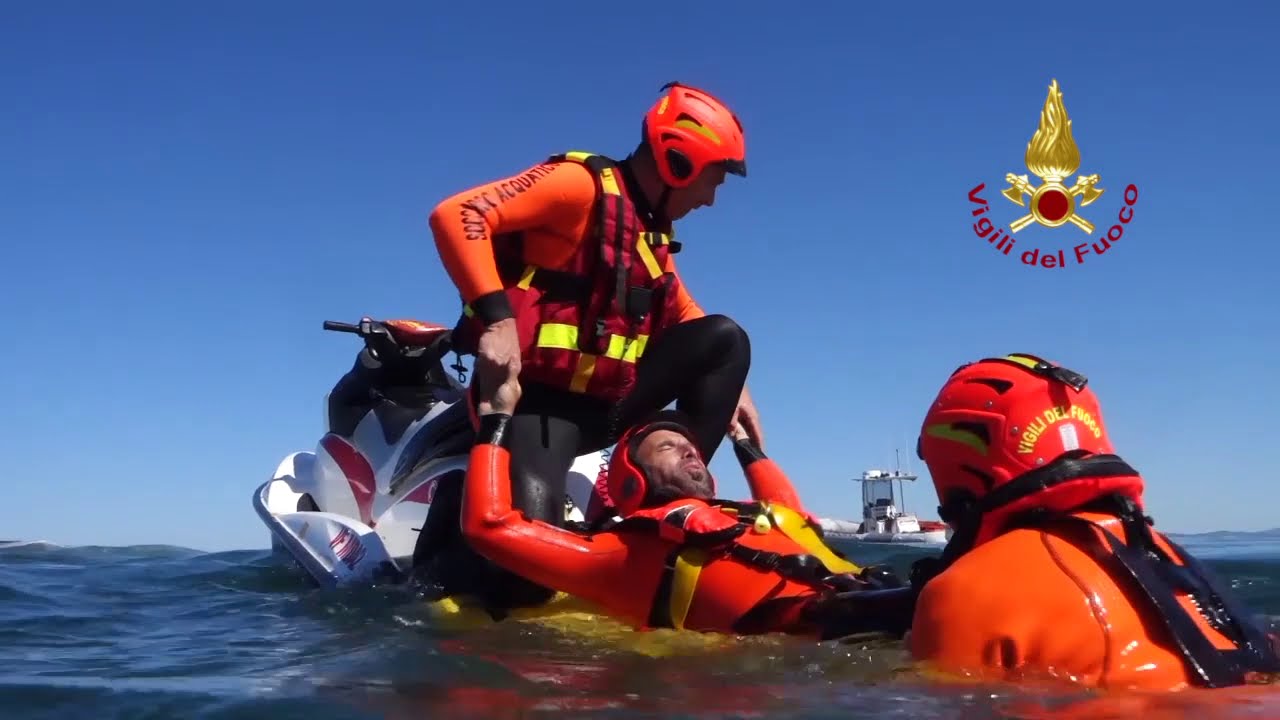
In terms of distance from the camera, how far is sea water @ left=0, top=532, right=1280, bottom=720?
9.03 feet

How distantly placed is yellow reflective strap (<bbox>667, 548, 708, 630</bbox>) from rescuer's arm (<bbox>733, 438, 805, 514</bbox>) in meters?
1.53

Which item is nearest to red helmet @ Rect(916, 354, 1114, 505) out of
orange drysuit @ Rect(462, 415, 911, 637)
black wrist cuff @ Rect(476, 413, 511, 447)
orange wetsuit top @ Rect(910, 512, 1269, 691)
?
orange wetsuit top @ Rect(910, 512, 1269, 691)

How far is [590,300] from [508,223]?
1.56 ft

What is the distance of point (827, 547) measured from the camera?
4316 mm

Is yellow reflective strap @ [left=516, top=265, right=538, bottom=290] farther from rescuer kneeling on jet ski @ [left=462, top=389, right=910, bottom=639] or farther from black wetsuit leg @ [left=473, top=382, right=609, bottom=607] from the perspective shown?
rescuer kneeling on jet ski @ [left=462, top=389, right=910, bottom=639]

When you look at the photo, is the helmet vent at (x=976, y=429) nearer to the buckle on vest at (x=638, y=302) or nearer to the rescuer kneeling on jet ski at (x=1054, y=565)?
the rescuer kneeling on jet ski at (x=1054, y=565)

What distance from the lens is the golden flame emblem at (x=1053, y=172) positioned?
5.59m

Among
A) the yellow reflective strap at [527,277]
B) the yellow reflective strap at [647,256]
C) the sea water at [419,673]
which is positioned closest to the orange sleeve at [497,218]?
the yellow reflective strap at [527,277]

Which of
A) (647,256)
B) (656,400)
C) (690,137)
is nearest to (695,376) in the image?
(656,400)

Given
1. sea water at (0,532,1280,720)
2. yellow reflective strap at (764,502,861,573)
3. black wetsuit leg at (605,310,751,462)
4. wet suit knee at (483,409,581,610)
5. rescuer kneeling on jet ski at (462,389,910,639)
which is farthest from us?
black wetsuit leg at (605,310,751,462)

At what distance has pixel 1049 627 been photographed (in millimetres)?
2527

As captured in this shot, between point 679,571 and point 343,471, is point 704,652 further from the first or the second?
point 343,471

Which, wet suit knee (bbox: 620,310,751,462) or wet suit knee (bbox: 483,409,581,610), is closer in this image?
wet suit knee (bbox: 483,409,581,610)

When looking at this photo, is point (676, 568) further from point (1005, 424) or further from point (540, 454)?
point (1005, 424)
